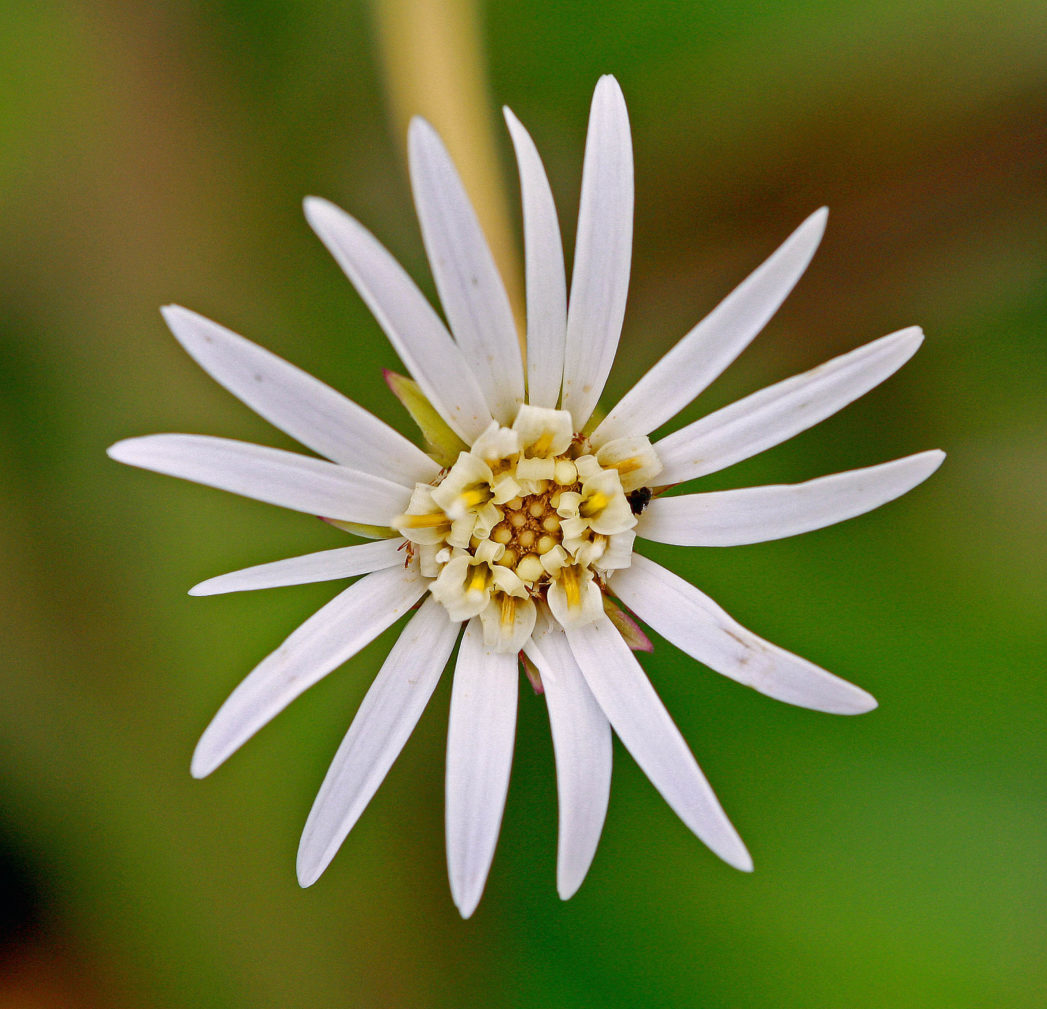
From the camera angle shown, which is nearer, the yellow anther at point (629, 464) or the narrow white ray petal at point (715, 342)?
the narrow white ray petal at point (715, 342)

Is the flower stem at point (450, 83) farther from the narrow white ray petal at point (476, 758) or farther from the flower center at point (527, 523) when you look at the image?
the narrow white ray petal at point (476, 758)

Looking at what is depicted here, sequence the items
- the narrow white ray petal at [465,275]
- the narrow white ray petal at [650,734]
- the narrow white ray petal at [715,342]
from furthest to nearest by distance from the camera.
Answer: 1. the narrow white ray petal at [650,734]
2. the narrow white ray petal at [715,342]
3. the narrow white ray petal at [465,275]

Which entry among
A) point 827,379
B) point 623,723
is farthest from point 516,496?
point 827,379

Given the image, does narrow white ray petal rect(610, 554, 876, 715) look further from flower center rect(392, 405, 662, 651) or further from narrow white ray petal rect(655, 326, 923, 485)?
narrow white ray petal rect(655, 326, 923, 485)

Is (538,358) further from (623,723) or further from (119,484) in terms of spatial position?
(119,484)

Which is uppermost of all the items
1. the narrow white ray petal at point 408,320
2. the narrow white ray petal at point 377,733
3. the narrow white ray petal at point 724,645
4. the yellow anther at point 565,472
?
the yellow anther at point 565,472

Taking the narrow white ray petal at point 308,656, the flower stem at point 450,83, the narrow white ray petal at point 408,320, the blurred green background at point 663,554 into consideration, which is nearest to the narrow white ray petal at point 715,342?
the narrow white ray petal at point 408,320

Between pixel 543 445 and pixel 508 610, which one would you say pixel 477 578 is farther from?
pixel 543 445
